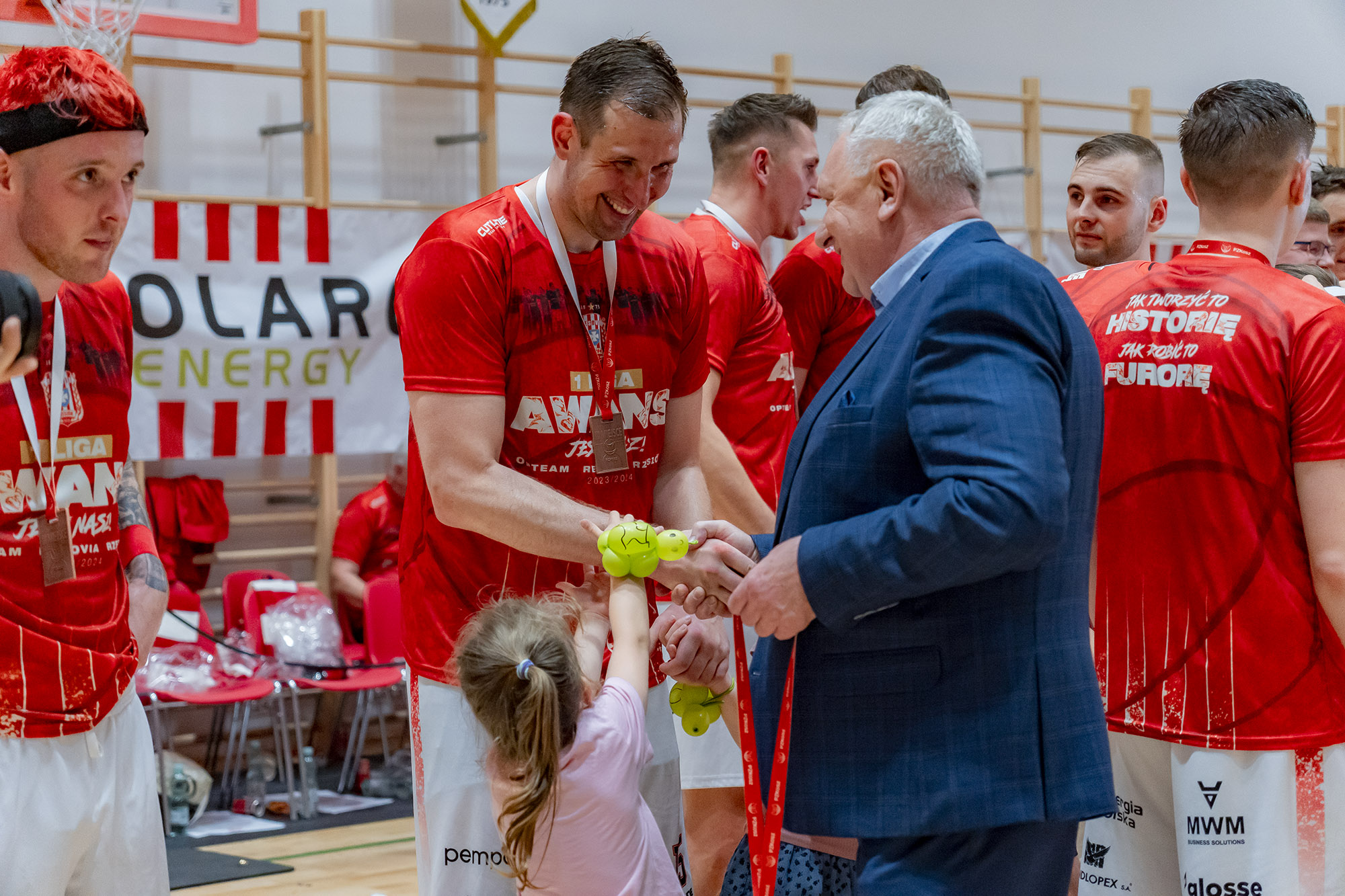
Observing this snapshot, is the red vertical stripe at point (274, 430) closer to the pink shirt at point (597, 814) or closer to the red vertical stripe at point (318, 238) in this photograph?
the red vertical stripe at point (318, 238)

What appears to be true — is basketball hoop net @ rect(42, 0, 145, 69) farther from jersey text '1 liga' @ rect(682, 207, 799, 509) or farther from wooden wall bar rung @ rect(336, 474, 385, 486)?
jersey text '1 liga' @ rect(682, 207, 799, 509)

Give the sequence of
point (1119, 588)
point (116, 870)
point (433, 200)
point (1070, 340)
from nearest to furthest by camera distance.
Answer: point (1070, 340)
point (116, 870)
point (1119, 588)
point (433, 200)

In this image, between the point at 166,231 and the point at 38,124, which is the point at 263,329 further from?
the point at 38,124

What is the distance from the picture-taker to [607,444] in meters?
2.42

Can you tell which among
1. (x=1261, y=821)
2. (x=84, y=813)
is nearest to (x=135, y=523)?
(x=84, y=813)

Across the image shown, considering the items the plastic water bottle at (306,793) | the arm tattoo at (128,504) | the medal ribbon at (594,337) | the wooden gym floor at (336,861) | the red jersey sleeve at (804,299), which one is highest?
the red jersey sleeve at (804,299)

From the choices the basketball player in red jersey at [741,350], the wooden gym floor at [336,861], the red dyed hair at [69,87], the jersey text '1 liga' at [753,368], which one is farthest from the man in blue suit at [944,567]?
the wooden gym floor at [336,861]

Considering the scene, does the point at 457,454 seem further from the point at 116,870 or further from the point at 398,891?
the point at 398,891

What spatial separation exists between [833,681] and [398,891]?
9.95 ft

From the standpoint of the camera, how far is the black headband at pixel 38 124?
Result: 6.71ft

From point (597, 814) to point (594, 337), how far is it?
Answer: 80cm

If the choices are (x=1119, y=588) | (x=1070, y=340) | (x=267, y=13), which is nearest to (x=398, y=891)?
(x=1119, y=588)

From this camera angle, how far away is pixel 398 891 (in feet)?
14.7

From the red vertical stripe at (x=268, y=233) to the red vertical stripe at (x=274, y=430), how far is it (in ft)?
2.05
